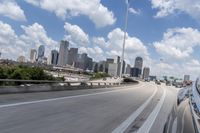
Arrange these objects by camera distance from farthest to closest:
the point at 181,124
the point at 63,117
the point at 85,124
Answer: the point at 63,117 → the point at 85,124 → the point at 181,124

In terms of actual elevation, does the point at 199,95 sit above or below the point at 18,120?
above

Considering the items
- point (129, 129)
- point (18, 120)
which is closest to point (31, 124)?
point (18, 120)

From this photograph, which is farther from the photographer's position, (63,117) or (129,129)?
(63,117)

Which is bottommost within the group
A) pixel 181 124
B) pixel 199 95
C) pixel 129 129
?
pixel 129 129

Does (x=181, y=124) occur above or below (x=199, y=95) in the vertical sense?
below

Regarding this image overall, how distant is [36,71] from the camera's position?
3324 inches

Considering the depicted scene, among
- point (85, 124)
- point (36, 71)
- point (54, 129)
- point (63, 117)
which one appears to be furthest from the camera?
point (36, 71)

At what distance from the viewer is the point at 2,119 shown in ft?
31.2

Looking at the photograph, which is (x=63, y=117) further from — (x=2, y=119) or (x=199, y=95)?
(x=199, y=95)

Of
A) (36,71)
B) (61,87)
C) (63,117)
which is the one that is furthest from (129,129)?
(36,71)

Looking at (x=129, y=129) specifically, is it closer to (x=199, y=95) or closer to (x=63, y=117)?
(x=63, y=117)

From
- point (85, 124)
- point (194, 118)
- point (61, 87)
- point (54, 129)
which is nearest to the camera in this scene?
point (194, 118)

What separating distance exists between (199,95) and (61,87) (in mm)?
24598

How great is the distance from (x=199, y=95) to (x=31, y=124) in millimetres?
5615
